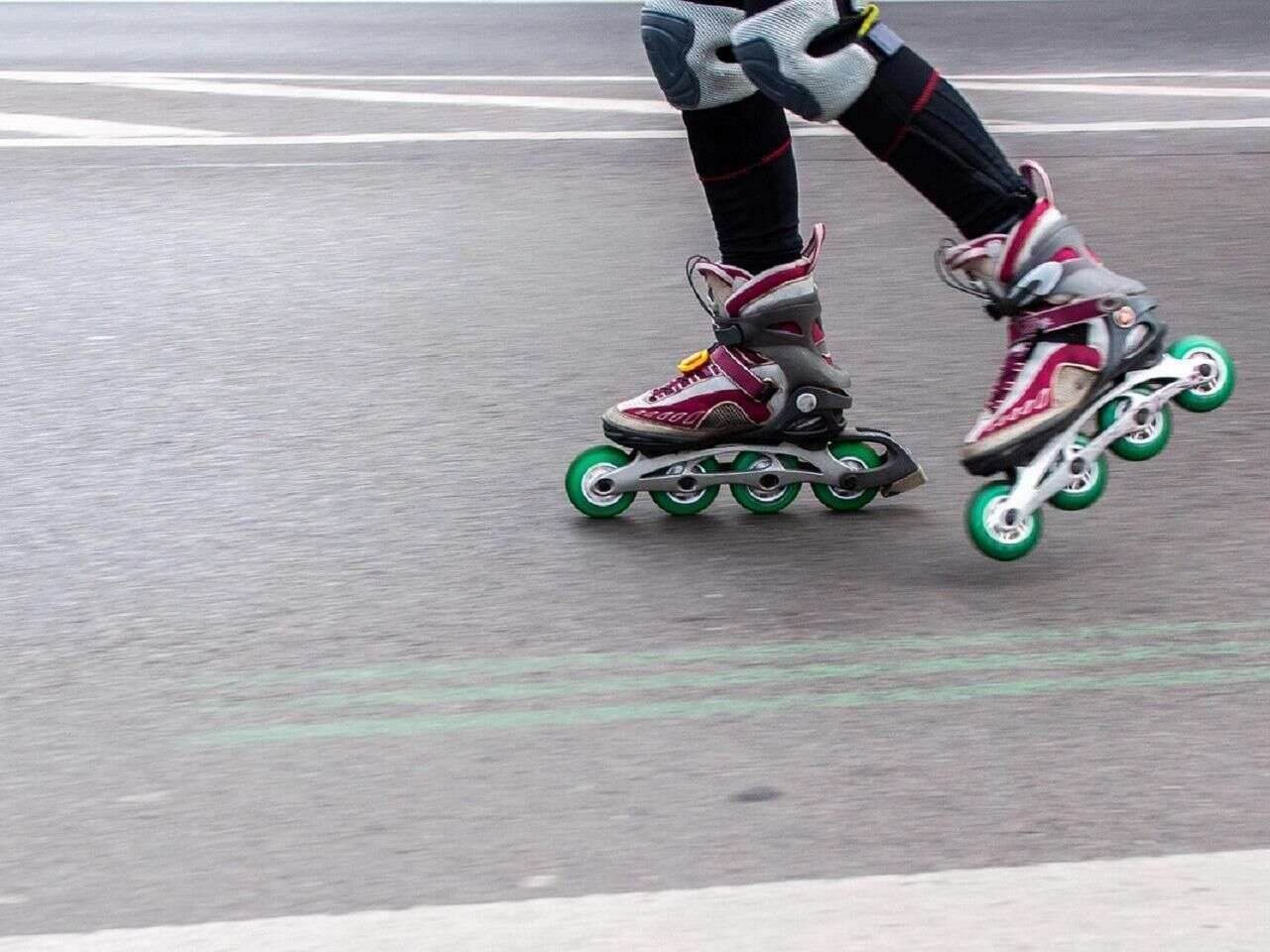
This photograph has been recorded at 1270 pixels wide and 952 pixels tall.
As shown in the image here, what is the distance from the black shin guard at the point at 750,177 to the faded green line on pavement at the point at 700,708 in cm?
114

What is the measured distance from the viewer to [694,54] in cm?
367

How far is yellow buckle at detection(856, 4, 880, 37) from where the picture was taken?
135 inches

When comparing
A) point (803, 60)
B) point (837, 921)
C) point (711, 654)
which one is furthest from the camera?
point (803, 60)

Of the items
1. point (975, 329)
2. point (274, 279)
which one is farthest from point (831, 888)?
point (274, 279)

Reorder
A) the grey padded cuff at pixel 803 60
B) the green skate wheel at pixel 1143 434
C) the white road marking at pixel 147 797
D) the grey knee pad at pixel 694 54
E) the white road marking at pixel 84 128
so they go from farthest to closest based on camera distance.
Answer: the white road marking at pixel 84 128 < the grey knee pad at pixel 694 54 < the green skate wheel at pixel 1143 434 < the grey padded cuff at pixel 803 60 < the white road marking at pixel 147 797

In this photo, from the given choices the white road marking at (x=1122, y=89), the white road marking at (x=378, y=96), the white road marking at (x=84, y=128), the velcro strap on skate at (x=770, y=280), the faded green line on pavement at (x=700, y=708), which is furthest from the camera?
the white road marking at (x=1122, y=89)

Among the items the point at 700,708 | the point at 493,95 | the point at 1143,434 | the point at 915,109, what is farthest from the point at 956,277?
the point at 493,95

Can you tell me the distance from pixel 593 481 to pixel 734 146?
669 mm

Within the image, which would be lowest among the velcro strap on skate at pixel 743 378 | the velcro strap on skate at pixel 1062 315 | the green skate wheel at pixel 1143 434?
the green skate wheel at pixel 1143 434

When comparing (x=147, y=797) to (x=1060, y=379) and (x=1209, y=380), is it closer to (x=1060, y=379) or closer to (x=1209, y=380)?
(x=1060, y=379)

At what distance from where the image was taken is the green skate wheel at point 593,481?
150 inches

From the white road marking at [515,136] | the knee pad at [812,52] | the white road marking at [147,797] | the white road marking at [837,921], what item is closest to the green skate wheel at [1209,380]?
the knee pad at [812,52]

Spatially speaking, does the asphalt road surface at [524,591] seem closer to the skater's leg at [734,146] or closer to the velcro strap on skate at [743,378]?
the velcro strap on skate at [743,378]

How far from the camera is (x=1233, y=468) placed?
408cm
